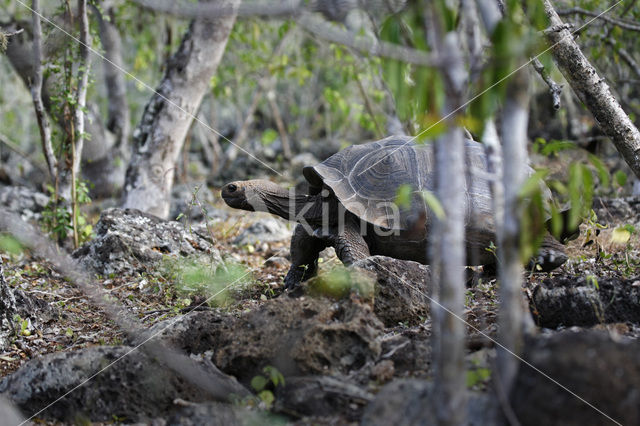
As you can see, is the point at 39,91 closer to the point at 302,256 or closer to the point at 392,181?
the point at 302,256

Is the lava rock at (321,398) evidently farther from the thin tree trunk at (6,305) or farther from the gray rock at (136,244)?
the gray rock at (136,244)

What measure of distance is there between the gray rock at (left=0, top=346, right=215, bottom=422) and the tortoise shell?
204 cm

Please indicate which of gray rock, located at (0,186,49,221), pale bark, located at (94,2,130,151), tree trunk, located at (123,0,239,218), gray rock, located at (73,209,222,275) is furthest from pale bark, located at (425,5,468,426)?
pale bark, located at (94,2,130,151)

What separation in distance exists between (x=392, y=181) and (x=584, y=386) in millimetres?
2706

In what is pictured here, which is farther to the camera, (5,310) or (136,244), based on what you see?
(136,244)

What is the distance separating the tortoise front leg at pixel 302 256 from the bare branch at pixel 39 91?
101 inches

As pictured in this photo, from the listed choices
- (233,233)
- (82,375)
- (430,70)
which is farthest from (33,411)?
(233,233)

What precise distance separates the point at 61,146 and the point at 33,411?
3.62 m

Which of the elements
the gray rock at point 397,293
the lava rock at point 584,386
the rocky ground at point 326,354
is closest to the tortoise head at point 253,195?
the rocky ground at point 326,354

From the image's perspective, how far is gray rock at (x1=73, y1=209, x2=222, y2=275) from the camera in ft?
16.5

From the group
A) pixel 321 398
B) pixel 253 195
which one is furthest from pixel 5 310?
pixel 321 398

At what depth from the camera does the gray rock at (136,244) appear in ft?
16.5

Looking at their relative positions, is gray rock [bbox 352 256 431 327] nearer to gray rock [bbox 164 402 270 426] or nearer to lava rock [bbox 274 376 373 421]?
lava rock [bbox 274 376 373 421]

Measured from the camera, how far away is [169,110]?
6344 millimetres
